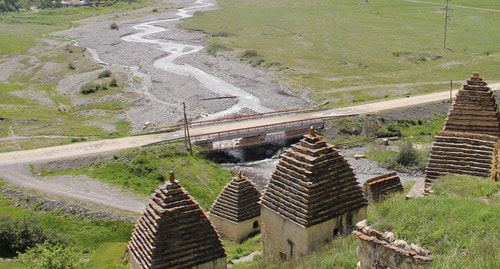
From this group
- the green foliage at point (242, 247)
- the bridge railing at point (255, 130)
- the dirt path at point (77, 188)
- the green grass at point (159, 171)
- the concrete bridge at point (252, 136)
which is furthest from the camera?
the bridge railing at point (255, 130)

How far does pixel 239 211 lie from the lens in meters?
32.7

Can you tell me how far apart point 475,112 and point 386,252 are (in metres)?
13.9

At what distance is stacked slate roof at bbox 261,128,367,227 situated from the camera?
74.5 feet

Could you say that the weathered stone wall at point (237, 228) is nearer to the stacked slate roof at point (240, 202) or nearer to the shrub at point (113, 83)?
the stacked slate roof at point (240, 202)

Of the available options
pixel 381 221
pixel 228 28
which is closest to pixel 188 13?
pixel 228 28

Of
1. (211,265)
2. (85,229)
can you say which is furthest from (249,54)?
(211,265)

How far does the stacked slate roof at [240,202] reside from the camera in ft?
107

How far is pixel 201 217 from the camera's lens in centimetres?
2302

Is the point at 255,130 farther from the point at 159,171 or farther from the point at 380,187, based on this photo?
the point at 380,187

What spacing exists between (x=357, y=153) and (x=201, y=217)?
38.2 metres

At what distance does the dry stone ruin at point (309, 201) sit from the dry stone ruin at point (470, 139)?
3862 mm

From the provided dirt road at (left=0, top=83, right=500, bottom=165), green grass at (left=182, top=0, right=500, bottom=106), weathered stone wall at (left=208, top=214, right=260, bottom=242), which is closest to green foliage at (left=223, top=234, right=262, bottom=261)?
weathered stone wall at (left=208, top=214, right=260, bottom=242)

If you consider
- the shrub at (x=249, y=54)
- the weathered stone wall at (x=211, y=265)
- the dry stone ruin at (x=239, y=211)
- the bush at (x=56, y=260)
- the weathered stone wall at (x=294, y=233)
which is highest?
the weathered stone wall at (x=294, y=233)

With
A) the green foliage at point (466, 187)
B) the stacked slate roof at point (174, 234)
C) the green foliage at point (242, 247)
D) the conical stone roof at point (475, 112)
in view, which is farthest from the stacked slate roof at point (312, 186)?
the conical stone roof at point (475, 112)
